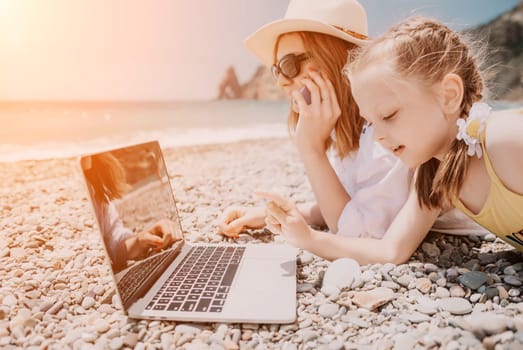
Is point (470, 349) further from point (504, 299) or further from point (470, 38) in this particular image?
point (470, 38)

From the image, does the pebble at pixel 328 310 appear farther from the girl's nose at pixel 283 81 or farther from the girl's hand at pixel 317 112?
the girl's nose at pixel 283 81

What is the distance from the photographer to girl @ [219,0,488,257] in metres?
2.52

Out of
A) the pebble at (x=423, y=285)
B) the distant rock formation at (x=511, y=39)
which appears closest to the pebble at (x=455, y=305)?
the pebble at (x=423, y=285)

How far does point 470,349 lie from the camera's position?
4.61 ft

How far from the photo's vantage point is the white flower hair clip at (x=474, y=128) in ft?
5.77

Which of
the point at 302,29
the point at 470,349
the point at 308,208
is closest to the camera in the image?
the point at 470,349

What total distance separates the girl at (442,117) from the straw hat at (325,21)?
58cm

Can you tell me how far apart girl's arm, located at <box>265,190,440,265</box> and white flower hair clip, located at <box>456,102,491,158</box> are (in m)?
0.48

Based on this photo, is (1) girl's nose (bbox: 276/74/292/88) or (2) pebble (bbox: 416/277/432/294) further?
(1) girl's nose (bbox: 276/74/292/88)

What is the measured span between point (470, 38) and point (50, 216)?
3.51m

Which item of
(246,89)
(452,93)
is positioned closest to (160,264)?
(452,93)

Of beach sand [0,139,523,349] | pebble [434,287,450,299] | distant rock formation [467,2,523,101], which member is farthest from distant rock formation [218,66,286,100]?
pebble [434,287,450,299]

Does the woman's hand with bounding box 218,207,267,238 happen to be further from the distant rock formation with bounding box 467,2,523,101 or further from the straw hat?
the distant rock formation with bounding box 467,2,523,101

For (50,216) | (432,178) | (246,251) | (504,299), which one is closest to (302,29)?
(432,178)
